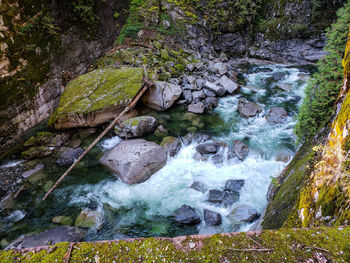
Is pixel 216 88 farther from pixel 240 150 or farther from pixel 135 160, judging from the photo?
pixel 135 160

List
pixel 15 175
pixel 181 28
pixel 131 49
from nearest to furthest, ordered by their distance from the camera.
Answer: pixel 15 175
pixel 131 49
pixel 181 28

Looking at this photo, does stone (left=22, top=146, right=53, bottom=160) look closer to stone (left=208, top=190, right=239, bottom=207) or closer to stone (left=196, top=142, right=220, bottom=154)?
stone (left=196, top=142, right=220, bottom=154)

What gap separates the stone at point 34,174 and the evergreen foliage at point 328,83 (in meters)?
7.80

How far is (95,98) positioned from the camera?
812 cm

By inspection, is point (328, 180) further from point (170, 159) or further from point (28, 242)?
point (28, 242)

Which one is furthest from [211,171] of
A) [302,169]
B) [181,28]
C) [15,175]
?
[181,28]

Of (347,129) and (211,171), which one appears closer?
(347,129)

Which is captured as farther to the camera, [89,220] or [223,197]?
[223,197]

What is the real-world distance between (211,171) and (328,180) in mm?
4273

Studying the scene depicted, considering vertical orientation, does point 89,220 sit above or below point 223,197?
below

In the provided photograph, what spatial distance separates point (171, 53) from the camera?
12.2 m

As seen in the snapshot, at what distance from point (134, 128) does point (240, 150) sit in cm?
393

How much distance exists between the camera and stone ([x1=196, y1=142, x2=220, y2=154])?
23.2 ft

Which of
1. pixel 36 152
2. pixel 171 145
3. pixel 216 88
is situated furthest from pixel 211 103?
pixel 36 152
